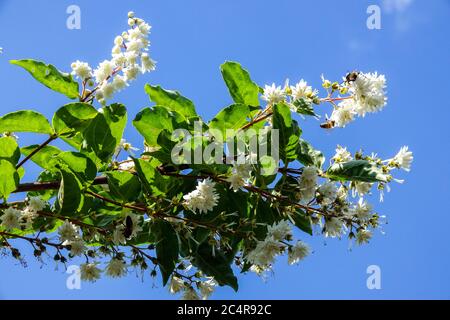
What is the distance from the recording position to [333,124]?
7.44 ft

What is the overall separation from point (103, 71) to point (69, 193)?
685mm

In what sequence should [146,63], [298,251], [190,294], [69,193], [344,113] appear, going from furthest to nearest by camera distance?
[146,63]
[190,294]
[344,113]
[298,251]
[69,193]

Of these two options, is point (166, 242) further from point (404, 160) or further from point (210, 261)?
point (404, 160)

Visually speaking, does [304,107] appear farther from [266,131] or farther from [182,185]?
[182,185]

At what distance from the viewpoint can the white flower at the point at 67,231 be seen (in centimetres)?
203

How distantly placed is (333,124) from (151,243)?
93 centimetres

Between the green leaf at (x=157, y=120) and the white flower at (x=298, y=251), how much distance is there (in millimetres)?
644

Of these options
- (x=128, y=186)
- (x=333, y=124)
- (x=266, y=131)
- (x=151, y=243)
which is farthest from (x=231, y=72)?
(x=151, y=243)

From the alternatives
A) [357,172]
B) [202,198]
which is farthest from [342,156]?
[202,198]

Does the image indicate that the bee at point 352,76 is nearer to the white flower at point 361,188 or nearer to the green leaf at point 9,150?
the white flower at point 361,188

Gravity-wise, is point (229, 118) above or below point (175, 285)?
above

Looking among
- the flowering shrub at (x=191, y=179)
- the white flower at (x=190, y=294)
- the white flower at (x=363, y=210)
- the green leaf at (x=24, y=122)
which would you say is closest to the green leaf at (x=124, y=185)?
the flowering shrub at (x=191, y=179)

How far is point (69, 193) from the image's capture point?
1.88 meters

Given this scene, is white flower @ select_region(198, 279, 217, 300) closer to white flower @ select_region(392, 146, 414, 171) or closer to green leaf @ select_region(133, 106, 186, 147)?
green leaf @ select_region(133, 106, 186, 147)
